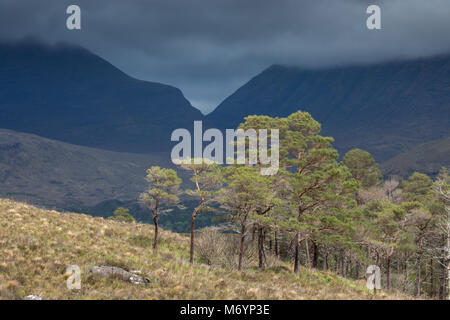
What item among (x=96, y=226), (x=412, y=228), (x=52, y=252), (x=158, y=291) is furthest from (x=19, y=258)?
(x=412, y=228)

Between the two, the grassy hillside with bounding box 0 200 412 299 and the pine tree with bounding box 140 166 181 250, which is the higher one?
the pine tree with bounding box 140 166 181 250

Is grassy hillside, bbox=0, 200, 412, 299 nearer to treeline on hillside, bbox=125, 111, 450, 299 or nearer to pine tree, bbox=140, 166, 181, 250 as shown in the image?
pine tree, bbox=140, 166, 181, 250

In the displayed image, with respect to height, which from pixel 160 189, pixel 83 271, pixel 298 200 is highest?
pixel 160 189

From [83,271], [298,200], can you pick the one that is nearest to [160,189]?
[298,200]

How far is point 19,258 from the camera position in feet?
42.1

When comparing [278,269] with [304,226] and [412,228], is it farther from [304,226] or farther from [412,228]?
[412,228]

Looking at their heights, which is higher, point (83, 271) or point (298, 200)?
point (298, 200)

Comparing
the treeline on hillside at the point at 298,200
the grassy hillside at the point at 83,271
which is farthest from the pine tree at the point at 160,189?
the grassy hillside at the point at 83,271

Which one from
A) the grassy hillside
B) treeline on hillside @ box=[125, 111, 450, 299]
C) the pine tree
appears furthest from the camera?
the pine tree

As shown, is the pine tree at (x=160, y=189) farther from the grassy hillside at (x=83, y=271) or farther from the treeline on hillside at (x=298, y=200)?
the grassy hillside at (x=83, y=271)

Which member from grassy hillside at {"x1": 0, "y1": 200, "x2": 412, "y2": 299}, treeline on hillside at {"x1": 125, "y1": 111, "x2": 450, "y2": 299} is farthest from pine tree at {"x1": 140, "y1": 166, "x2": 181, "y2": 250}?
grassy hillside at {"x1": 0, "y1": 200, "x2": 412, "y2": 299}

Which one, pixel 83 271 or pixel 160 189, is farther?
pixel 160 189

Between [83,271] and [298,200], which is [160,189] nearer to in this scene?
[298,200]
